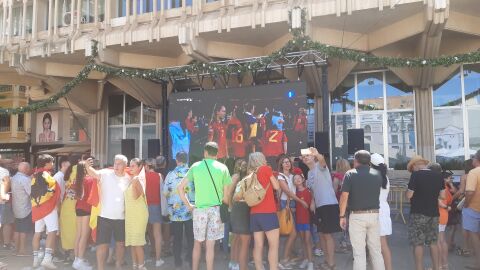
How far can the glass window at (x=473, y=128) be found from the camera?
11.6 metres

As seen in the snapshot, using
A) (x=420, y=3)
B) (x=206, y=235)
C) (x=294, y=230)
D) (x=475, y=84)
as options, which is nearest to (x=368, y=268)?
(x=294, y=230)

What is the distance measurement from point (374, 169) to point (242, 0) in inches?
265

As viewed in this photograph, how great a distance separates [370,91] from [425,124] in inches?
75.2

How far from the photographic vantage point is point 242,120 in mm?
11055

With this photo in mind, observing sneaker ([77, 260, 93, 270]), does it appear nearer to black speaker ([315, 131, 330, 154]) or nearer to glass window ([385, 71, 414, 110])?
black speaker ([315, 131, 330, 154])

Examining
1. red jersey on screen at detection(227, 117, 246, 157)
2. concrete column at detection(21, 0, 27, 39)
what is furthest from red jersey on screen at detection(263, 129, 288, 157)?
concrete column at detection(21, 0, 27, 39)

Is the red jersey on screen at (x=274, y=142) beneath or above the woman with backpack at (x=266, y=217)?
above

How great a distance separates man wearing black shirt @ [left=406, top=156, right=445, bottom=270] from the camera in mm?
5367

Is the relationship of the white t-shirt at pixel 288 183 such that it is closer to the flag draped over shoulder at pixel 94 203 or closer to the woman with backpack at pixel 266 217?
the woman with backpack at pixel 266 217

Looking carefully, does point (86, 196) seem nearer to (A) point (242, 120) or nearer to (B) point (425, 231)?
(B) point (425, 231)

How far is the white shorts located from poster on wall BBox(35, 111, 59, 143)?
1791cm

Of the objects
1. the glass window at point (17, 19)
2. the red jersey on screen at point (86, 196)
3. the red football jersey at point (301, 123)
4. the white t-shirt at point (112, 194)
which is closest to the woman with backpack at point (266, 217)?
the white t-shirt at point (112, 194)

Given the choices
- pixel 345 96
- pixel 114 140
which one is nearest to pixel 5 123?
pixel 114 140

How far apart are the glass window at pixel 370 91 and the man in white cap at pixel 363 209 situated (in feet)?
27.0
